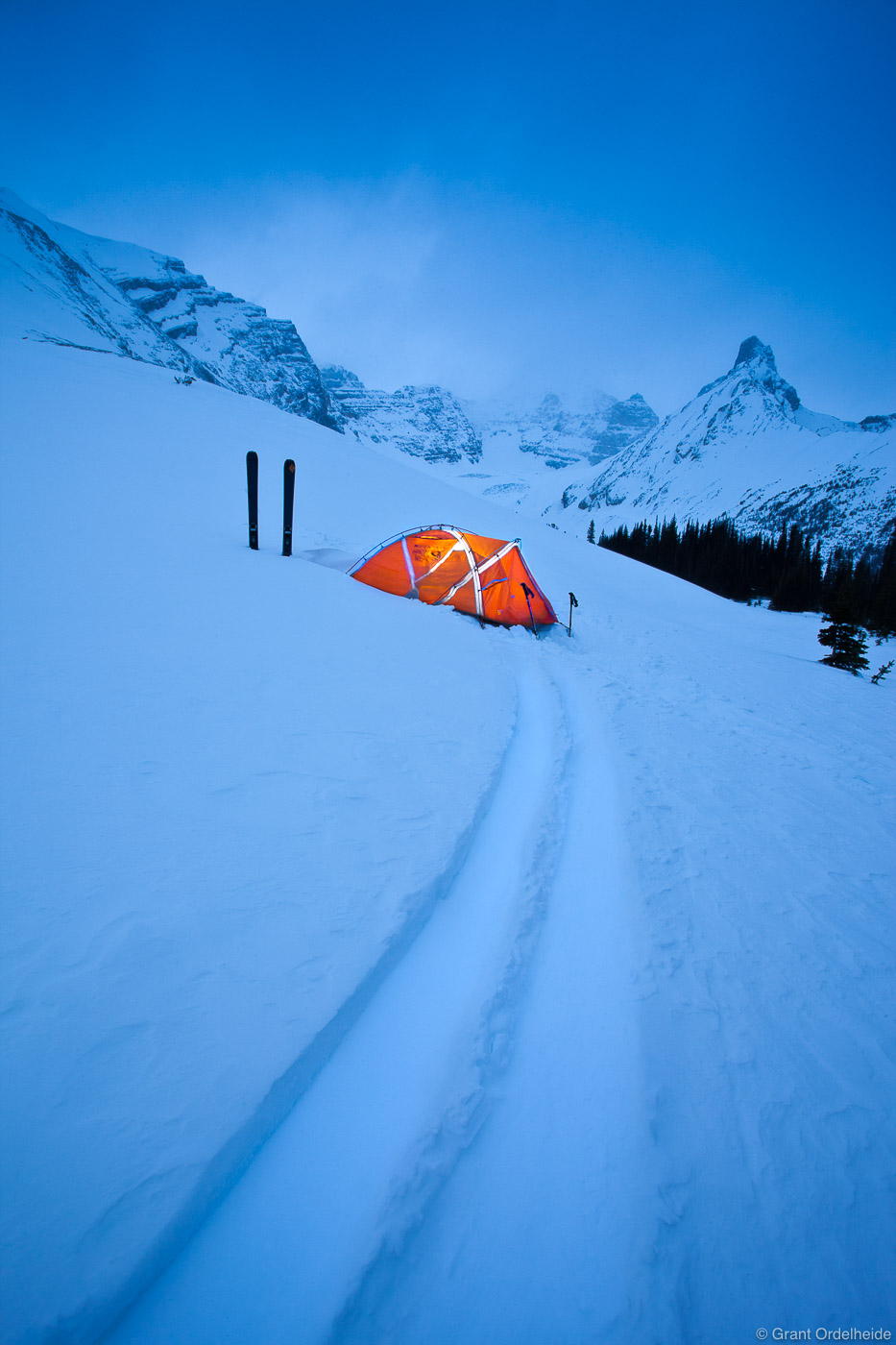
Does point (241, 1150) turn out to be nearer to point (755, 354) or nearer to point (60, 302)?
point (60, 302)

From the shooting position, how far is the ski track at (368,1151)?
122 centimetres

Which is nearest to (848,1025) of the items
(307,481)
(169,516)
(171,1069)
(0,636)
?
(171,1069)

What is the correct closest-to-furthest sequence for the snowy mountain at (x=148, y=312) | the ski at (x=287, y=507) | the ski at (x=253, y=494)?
1. the ski at (x=253, y=494)
2. the ski at (x=287, y=507)
3. the snowy mountain at (x=148, y=312)

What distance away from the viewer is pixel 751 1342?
1.34 meters

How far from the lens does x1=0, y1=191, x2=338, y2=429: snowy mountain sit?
1656 inches

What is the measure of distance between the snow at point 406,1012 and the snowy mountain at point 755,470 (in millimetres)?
83077

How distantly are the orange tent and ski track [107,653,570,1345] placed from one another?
5.92 m

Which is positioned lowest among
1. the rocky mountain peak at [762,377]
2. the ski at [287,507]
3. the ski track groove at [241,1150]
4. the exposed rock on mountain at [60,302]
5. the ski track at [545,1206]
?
the ski track at [545,1206]

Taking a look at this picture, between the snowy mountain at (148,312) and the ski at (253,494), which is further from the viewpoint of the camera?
→ the snowy mountain at (148,312)

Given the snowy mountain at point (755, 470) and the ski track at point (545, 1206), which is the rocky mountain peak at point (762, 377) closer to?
the snowy mountain at point (755, 470)

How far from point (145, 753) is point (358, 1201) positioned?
2.09 meters

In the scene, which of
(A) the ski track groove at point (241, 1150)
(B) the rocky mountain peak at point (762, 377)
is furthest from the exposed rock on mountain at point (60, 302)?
(B) the rocky mountain peak at point (762, 377)

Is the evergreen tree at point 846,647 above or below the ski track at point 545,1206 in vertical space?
above

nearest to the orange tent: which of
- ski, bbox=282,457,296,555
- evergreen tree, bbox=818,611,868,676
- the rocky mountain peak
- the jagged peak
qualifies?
ski, bbox=282,457,296,555
